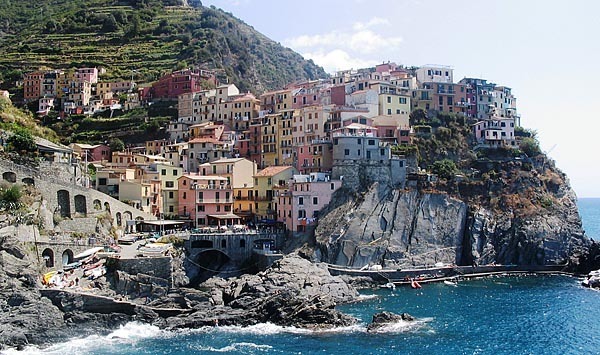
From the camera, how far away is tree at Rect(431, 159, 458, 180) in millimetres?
79688

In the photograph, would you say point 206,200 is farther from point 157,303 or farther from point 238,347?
point 238,347

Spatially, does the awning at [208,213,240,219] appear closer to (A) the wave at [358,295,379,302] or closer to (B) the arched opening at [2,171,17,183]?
(A) the wave at [358,295,379,302]

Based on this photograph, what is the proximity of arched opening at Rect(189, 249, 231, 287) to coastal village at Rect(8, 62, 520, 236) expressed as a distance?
5.40m

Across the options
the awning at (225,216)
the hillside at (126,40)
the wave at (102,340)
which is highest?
the hillside at (126,40)

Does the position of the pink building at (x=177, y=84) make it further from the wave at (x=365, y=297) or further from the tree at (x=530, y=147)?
the wave at (x=365, y=297)

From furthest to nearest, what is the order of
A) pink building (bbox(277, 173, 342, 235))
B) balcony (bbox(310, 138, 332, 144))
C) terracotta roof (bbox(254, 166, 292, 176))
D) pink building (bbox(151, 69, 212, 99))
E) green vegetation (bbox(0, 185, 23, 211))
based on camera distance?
pink building (bbox(151, 69, 212, 99)), balcony (bbox(310, 138, 332, 144)), terracotta roof (bbox(254, 166, 292, 176)), pink building (bbox(277, 173, 342, 235)), green vegetation (bbox(0, 185, 23, 211))

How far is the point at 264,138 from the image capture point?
91.1m

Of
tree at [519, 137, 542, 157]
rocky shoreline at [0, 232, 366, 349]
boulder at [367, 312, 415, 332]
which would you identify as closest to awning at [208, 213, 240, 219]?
rocky shoreline at [0, 232, 366, 349]

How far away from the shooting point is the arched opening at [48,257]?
56656 millimetres

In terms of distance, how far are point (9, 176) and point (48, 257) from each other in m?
10.1

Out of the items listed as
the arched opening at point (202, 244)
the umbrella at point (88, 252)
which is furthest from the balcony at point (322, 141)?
the umbrella at point (88, 252)

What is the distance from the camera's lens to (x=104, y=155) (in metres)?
92.5

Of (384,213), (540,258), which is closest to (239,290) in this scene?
(384,213)

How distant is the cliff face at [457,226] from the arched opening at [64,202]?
25.6 metres
